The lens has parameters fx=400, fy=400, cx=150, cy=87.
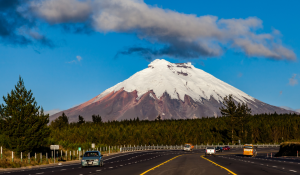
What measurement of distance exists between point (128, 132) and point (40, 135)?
109634 millimetres

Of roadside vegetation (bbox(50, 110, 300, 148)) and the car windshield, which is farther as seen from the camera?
roadside vegetation (bbox(50, 110, 300, 148))

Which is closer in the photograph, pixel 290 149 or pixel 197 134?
pixel 290 149

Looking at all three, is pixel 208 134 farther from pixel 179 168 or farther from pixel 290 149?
pixel 179 168

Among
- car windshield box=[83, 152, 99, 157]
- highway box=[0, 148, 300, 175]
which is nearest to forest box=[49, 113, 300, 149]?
highway box=[0, 148, 300, 175]

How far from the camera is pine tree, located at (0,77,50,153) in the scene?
50938 mm

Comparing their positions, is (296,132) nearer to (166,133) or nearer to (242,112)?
(242,112)

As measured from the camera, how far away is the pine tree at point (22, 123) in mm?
50938

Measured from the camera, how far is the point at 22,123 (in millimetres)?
51969

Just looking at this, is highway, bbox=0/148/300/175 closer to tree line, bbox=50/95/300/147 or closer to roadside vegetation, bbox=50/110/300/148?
roadside vegetation, bbox=50/110/300/148

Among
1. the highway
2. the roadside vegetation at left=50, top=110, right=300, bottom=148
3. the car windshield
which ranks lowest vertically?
the roadside vegetation at left=50, top=110, right=300, bottom=148

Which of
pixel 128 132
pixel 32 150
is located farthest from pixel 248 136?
pixel 32 150

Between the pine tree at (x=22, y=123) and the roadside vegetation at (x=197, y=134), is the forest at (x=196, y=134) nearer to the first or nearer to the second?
the roadside vegetation at (x=197, y=134)

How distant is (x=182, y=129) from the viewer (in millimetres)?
174625

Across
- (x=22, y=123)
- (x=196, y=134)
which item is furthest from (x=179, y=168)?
(x=196, y=134)
